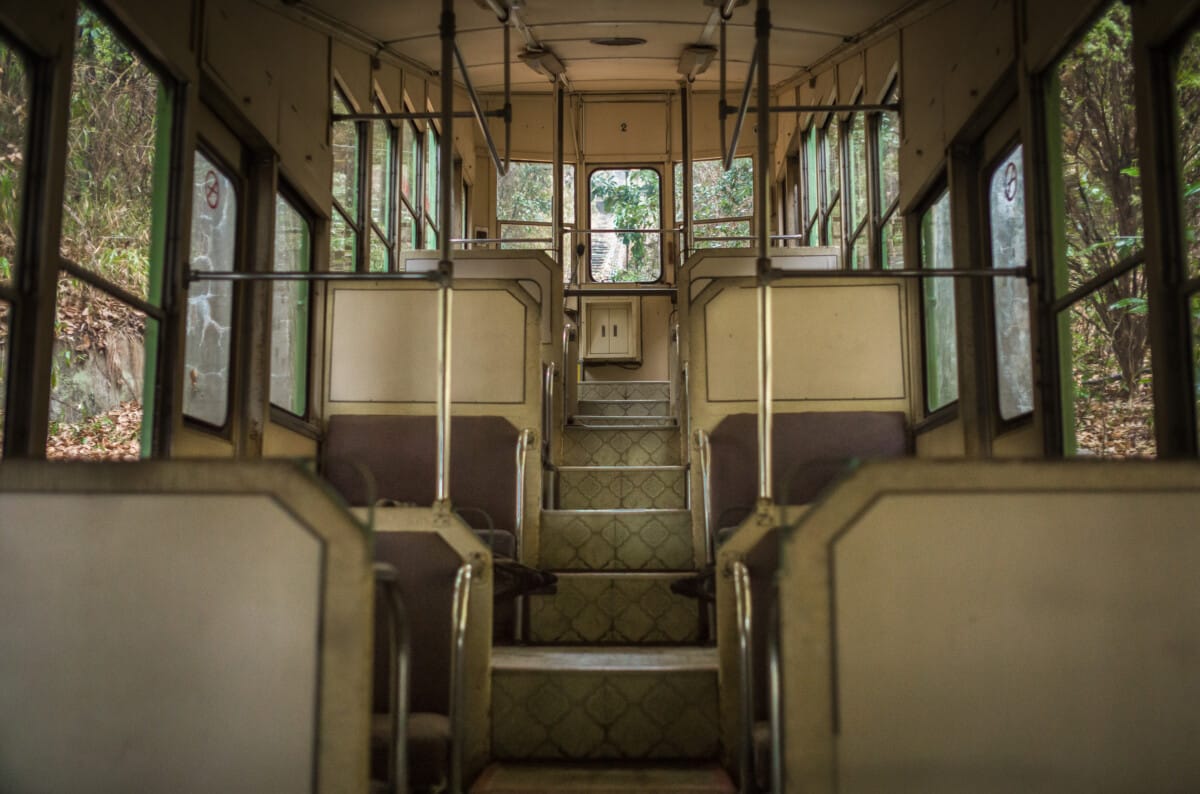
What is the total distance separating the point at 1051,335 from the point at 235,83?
3206mm

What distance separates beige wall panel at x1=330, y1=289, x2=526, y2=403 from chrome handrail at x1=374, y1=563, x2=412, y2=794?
2.90 m

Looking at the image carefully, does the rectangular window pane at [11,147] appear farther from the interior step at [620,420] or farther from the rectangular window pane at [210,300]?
the interior step at [620,420]

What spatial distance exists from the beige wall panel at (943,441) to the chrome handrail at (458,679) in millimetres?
2285

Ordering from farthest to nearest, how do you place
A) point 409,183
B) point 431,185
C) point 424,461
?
point 431,185 < point 409,183 < point 424,461

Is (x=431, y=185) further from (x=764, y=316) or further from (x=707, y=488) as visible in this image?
(x=764, y=316)

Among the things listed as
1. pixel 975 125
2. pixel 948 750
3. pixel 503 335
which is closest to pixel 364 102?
pixel 503 335

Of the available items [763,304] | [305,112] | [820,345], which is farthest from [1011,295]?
[305,112]

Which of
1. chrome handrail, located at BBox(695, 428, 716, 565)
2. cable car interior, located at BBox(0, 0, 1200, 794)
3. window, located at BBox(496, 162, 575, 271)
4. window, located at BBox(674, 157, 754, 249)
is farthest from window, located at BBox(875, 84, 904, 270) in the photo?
window, located at BBox(496, 162, 575, 271)

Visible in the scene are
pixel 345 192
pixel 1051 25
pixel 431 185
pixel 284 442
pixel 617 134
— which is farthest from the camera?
pixel 617 134

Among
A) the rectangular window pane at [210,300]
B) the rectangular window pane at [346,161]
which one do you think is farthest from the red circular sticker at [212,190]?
the rectangular window pane at [346,161]

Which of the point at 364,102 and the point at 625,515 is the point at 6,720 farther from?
the point at 364,102

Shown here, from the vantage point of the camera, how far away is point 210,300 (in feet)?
14.1

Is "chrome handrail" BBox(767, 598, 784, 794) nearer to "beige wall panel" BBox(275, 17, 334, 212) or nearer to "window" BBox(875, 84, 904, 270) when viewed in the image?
"beige wall panel" BBox(275, 17, 334, 212)

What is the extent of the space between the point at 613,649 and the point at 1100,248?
2.06m
